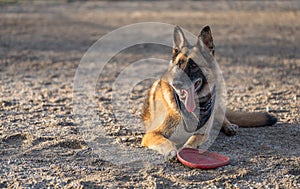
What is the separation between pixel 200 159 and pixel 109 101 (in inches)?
114

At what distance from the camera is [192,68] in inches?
222

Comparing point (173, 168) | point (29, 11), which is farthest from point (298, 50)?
point (29, 11)

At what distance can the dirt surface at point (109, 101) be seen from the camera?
503 centimetres

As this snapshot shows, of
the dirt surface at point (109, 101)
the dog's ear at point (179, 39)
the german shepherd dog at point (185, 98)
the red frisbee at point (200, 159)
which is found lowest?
the dirt surface at point (109, 101)

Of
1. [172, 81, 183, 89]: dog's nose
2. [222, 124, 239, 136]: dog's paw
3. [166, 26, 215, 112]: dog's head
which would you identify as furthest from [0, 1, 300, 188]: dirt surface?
[172, 81, 183, 89]: dog's nose

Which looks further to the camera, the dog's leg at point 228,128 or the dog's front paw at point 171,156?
the dog's leg at point 228,128

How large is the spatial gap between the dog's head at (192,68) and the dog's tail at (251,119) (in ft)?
3.13

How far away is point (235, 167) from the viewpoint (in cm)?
525

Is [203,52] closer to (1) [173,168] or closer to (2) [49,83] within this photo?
(1) [173,168]

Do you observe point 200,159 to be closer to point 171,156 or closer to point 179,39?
point 171,156

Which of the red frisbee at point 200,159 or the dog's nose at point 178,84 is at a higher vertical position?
the dog's nose at point 178,84

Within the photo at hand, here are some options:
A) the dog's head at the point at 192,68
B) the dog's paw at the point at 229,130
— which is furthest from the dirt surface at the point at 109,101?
the dog's head at the point at 192,68

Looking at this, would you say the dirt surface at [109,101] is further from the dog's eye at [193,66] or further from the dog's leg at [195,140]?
the dog's eye at [193,66]

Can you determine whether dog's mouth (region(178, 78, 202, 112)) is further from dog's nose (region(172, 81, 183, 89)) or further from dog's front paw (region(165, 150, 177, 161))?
dog's front paw (region(165, 150, 177, 161))
